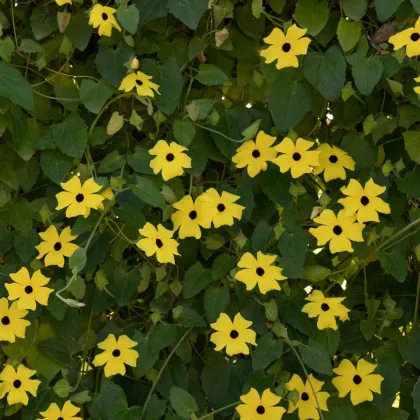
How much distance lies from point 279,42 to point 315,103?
145 millimetres

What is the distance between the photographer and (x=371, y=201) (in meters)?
1.52

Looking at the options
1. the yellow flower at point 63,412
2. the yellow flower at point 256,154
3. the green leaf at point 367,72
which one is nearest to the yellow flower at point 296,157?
the yellow flower at point 256,154

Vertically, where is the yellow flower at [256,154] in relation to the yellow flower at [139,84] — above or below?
below

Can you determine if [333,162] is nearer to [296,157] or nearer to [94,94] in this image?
[296,157]

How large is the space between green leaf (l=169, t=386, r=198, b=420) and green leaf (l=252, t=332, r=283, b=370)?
124mm

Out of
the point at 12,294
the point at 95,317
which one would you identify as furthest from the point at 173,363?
the point at 12,294

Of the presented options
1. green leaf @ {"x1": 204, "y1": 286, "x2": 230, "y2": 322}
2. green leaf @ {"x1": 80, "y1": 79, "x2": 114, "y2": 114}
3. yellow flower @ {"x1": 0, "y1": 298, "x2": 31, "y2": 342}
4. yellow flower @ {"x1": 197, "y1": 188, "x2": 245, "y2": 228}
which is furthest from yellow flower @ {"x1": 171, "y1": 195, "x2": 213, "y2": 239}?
yellow flower @ {"x1": 0, "y1": 298, "x2": 31, "y2": 342}

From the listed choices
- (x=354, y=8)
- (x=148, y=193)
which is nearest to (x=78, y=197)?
(x=148, y=193)

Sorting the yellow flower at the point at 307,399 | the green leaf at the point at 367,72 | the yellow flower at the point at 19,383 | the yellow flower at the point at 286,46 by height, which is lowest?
the yellow flower at the point at 307,399

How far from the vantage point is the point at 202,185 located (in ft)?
5.35

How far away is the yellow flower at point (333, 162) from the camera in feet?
5.15

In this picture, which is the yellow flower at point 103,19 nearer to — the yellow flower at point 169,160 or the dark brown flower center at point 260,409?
the yellow flower at point 169,160

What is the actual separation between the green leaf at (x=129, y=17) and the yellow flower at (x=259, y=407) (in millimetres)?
643

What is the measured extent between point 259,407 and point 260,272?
0.23 m
